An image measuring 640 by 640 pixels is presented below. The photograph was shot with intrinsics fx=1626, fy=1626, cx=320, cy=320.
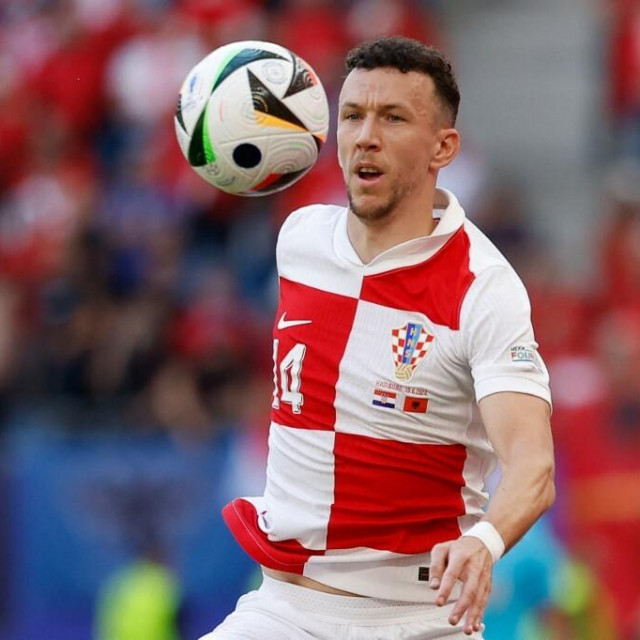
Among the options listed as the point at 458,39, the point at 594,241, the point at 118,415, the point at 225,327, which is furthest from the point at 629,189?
the point at 118,415

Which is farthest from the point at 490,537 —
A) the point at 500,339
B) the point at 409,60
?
the point at 409,60

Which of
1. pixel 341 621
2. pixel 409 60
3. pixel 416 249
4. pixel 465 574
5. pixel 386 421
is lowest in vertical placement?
pixel 341 621

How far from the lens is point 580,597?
8758 mm

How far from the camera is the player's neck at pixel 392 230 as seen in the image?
5238mm

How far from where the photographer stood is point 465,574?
4.18m

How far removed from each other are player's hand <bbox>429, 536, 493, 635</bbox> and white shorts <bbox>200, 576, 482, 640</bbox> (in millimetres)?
845

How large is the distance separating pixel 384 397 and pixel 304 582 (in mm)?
650

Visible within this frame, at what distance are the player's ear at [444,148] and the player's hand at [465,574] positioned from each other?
1.49 metres

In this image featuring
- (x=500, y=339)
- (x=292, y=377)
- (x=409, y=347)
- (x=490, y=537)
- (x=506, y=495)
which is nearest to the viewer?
(x=490, y=537)

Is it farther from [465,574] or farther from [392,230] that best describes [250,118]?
[465,574]

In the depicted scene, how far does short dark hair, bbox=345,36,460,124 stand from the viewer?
5.15 metres

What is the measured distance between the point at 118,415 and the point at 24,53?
4.44m

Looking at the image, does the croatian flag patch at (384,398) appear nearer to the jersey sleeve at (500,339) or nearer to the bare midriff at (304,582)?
the jersey sleeve at (500,339)

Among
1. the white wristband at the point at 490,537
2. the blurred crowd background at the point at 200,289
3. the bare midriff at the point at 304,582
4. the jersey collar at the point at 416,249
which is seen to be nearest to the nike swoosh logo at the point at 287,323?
the jersey collar at the point at 416,249
